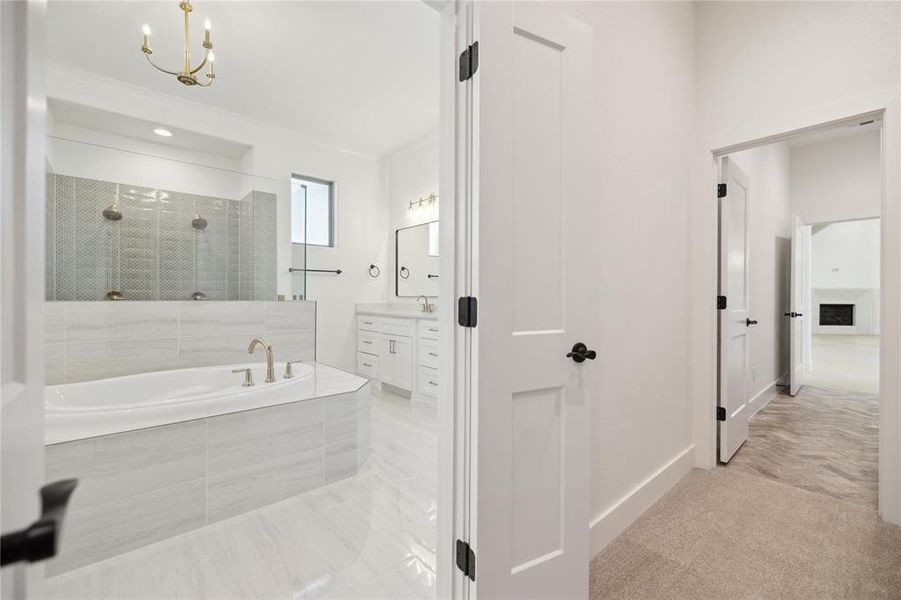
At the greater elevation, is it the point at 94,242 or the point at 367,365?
the point at 94,242

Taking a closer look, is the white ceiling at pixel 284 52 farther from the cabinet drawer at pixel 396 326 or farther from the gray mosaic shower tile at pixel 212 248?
the cabinet drawer at pixel 396 326

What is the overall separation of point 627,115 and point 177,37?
3.23 meters

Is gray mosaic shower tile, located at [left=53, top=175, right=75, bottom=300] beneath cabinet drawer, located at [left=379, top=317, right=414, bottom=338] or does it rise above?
above

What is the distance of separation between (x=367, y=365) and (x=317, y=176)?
239 centimetres

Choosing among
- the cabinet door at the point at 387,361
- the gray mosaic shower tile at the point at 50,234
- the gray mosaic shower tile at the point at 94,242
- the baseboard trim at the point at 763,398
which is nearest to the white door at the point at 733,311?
the baseboard trim at the point at 763,398

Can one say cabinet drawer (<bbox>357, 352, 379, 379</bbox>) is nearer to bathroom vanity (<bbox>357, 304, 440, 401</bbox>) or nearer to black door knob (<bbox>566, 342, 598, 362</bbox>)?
bathroom vanity (<bbox>357, 304, 440, 401</bbox>)

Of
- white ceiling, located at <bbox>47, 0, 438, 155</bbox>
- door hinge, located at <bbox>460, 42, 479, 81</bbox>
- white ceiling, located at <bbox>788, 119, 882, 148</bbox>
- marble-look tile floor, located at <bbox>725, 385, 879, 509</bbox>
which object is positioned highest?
white ceiling, located at <bbox>47, 0, 438, 155</bbox>

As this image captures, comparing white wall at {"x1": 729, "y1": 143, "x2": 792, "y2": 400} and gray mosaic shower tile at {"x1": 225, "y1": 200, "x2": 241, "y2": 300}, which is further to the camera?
white wall at {"x1": 729, "y1": 143, "x2": 792, "y2": 400}

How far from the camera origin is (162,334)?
2992 millimetres

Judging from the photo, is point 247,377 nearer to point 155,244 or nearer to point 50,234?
point 155,244

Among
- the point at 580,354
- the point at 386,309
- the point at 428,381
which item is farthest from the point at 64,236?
the point at 580,354

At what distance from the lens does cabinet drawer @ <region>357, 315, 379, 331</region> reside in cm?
479

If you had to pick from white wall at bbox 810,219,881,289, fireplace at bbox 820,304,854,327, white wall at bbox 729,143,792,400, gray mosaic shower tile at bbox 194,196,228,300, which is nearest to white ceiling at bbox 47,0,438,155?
gray mosaic shower tile at bbox 194,196,228,300

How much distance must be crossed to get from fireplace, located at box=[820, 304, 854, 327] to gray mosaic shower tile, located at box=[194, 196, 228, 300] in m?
11.5
